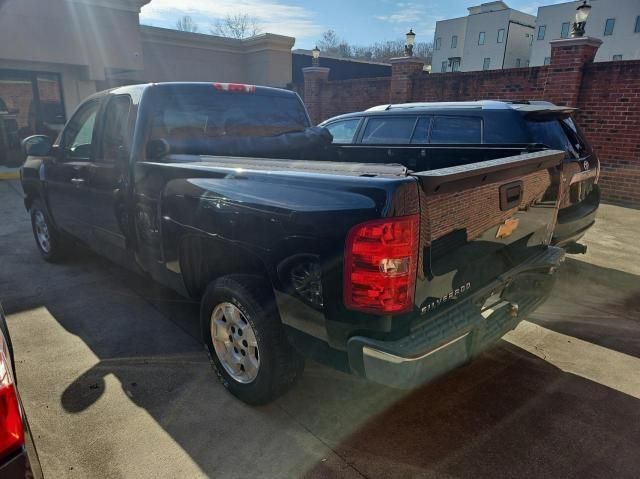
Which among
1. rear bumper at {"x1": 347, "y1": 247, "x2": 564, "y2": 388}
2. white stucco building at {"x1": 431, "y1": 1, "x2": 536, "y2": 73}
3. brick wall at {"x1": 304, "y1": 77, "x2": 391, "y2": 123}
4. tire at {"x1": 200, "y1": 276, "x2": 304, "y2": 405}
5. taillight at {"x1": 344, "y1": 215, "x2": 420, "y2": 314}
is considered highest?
white stucco building at {"x1": 431, "y1": 1, "x2": 536, "y2": 73}

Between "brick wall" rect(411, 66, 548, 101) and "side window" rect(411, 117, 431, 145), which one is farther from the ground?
"brick wall" rect(411, 66, 548, 101)

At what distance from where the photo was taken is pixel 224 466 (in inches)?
88.7

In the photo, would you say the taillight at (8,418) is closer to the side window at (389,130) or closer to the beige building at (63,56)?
the side window at (389,130)

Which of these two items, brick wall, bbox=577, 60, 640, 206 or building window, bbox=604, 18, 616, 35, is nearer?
brick wall, bbox=577, 60, 640, 206

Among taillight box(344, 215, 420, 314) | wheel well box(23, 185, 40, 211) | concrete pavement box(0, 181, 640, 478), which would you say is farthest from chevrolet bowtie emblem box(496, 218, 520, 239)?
wheel well box(23, 185, 40, 211)

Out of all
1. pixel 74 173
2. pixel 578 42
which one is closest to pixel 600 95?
pixel 578 42

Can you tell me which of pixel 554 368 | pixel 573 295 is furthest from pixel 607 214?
pixel 554 368

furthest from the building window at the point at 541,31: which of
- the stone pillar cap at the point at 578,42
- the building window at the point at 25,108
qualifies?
the building window at the point at 25,108

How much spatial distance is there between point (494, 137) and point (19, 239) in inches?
261

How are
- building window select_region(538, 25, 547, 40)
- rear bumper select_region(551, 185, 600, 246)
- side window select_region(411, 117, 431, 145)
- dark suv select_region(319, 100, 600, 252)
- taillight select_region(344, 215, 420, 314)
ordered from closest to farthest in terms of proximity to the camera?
taillight select_region(344, 215, 420, 314) → dark suv select_region(319, 100, 600, 252) → rear bumper select_region(551, 185, 600, 246) → side window select_region(411, 117, 431, 145) → building window select_region(538, 25, 547, 40)

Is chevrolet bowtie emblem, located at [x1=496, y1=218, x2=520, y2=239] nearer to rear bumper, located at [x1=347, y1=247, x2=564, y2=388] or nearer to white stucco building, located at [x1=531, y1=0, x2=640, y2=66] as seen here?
rear bumper, located at [x1=347, y1=247, x2=564, y2=388]

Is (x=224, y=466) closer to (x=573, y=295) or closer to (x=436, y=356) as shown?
(x=436, y=356)

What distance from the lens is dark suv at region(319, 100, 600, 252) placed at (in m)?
3.62

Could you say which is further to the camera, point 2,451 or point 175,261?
point 175,261
